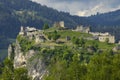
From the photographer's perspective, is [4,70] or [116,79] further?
[4,70]

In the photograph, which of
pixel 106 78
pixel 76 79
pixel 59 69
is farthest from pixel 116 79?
pixel 59 69

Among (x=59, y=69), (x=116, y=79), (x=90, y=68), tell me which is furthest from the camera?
(x=59, y=69)

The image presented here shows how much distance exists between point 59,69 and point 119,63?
1622cm

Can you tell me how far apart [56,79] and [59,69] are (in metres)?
5.62

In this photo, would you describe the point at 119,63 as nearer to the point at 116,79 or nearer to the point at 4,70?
the point at 116,79

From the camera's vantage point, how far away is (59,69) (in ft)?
332

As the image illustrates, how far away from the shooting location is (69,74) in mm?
94562

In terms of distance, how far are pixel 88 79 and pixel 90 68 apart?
16.8 ft

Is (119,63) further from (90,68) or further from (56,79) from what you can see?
(56,79)

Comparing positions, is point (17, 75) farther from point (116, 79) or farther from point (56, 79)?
point (116, 79)

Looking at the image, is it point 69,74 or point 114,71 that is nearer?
point 114,71

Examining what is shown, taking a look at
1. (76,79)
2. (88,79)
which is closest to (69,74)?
(76,79)

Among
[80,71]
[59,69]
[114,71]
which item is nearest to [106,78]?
[114,71]

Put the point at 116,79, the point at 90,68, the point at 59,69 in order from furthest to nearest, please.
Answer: the point at 59,69, the point at 90,68, the point at 116,79
